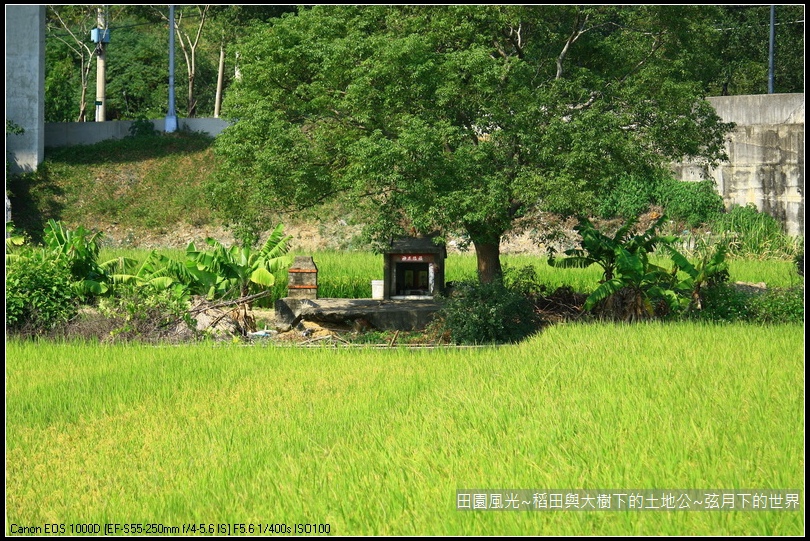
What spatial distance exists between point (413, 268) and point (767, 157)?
13051 mm

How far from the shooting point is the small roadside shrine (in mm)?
17562

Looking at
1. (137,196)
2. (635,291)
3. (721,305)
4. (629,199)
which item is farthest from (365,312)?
(137,196)

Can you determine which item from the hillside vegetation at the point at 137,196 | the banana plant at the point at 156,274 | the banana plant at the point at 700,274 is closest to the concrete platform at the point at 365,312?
the banana plant at the point at 156,274

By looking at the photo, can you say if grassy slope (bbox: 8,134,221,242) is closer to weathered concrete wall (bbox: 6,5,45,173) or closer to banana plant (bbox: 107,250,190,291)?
weathered concrete wall (bbox: 6,5,45,173)

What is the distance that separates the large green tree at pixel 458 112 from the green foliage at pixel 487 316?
3.61 ft

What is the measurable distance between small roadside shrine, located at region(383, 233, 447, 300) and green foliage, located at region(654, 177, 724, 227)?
1094cm

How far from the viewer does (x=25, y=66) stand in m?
31.8

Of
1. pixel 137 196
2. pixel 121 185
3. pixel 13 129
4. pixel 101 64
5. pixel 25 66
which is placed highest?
pixel 101 64

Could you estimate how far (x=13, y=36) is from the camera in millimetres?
32156

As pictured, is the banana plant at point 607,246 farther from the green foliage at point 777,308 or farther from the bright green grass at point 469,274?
the bright green grass at point 469,274

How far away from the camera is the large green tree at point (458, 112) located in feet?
50.2

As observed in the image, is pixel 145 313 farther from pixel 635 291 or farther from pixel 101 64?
pixel 101 64

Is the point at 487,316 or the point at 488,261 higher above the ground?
the point at 488,261

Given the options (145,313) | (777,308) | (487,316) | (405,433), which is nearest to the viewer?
(405,433)
